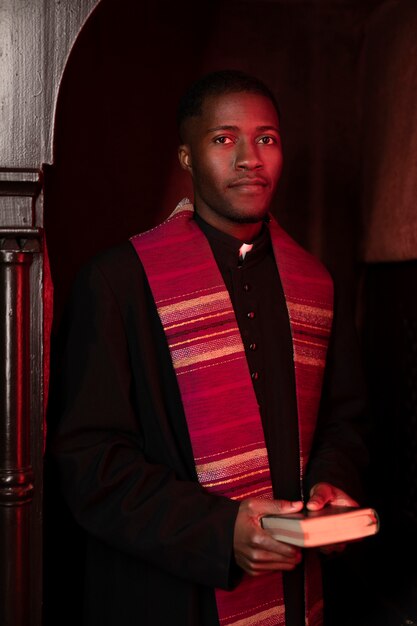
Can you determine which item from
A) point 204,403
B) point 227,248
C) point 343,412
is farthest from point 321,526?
point 227,248

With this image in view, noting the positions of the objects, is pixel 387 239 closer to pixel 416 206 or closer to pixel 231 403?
pixel 416 206

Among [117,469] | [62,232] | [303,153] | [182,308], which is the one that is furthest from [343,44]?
[117,469]

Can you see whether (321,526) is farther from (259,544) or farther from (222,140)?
(222,140)

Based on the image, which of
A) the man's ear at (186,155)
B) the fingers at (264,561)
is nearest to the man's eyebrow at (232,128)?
the man's ear at (186,155)

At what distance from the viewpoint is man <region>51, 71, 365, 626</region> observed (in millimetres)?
2102

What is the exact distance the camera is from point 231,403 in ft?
7.39

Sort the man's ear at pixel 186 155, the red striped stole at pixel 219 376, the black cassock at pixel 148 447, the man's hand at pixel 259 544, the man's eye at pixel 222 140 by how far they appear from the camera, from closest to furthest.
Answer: the man's hand at pixel 259 544 < the black cassock at pixel 148 447 < the red striped stole at pixel 219 376 < the man's eye at pixel 222 140 < the man's ear at pixel 186 155

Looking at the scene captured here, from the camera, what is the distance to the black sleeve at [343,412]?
2379 millimetres

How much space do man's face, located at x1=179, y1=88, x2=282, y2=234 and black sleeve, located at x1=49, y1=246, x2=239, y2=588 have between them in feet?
1.17

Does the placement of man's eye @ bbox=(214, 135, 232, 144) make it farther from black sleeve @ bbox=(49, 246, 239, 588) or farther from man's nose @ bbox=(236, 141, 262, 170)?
black sleeve @ bbox=(49, 246, 239, 588)

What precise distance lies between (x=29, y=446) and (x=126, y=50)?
1.57 m

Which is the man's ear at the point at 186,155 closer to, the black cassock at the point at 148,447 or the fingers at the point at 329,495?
the black cassock at the point at 148,447

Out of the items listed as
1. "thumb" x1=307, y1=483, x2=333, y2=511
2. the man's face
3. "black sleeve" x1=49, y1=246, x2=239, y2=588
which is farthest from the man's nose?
"thumb" x1=307, y1=483, x2=333, y2=511

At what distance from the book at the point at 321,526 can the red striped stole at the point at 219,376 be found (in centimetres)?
28
